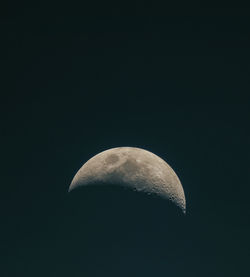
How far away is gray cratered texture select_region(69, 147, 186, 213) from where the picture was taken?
49.1 ft

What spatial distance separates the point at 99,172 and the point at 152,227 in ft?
7.57

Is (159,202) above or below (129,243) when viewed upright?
above

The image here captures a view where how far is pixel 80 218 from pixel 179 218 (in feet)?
9.82

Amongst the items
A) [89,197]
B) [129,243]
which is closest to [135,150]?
[89,197]

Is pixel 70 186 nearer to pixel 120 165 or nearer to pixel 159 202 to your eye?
pixel 120 165

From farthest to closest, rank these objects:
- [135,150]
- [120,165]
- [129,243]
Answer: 1. [135,150]
2. [120,165]
3. [129,243]

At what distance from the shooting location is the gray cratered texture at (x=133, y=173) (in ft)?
49.1

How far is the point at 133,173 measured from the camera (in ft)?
49.5

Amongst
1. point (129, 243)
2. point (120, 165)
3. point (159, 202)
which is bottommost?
point (129, 243)

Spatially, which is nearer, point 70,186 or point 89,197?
point 89,197

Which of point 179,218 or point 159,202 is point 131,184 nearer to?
point 159,202

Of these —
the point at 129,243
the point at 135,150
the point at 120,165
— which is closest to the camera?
the point at 129,243

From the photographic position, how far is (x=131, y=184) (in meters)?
14.8

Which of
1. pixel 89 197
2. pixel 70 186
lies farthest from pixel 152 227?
pixel 70 186
